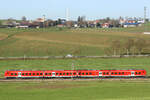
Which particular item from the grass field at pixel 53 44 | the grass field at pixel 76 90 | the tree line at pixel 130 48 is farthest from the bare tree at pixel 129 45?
the grass field at pixel 76 90

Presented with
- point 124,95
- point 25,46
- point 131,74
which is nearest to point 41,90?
point 124,95

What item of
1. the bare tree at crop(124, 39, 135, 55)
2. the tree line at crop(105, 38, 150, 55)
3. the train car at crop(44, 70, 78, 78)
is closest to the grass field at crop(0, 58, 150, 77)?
the tree line at crop(105, 38, 150, 55)

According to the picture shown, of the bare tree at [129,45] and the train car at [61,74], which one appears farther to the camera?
the bare tree at [129,45]

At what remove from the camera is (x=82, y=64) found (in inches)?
3314

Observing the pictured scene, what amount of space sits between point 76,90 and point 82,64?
118ft

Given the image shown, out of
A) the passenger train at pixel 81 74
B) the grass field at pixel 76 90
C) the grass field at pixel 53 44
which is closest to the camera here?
the grass field at pixel 76 90

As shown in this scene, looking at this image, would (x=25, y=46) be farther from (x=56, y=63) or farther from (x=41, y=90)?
(x=41, y=90)

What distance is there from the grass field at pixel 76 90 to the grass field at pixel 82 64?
792 inches

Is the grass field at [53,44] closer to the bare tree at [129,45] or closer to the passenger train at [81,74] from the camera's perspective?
the bare tree at [129,45]

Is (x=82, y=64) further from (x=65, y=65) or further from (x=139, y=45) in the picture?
(x=139, y=45)

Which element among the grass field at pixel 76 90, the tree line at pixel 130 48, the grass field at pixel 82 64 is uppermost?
the tree line at pixel 130 48

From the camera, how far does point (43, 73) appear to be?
61719mm

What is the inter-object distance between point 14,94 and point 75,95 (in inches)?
405

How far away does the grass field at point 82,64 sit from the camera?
257 feet
